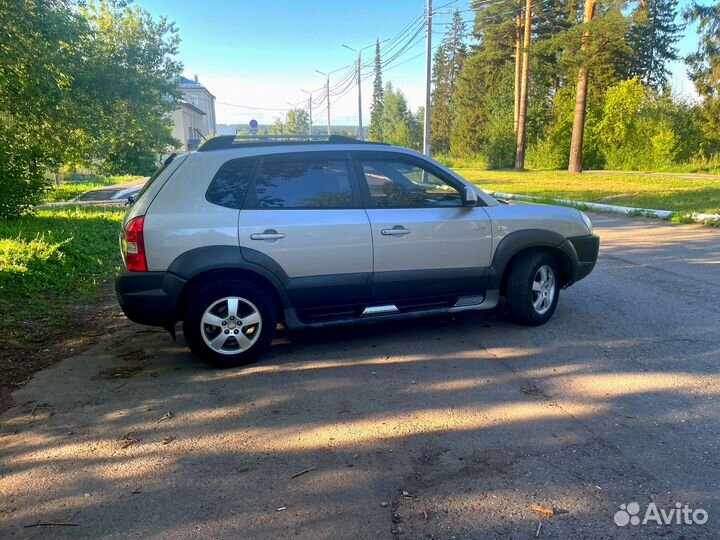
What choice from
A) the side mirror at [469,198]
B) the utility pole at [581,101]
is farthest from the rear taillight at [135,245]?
the utility pole at [581,101]

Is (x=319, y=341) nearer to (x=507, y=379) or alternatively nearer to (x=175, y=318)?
(x=175, y=318)

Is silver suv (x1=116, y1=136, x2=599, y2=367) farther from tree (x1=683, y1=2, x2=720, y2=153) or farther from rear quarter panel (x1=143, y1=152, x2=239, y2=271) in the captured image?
tree (x1=683, y1=2, x2=720, y2=153)

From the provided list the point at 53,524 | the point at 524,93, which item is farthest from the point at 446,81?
the point at 53,524

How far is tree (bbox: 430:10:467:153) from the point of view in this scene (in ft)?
220

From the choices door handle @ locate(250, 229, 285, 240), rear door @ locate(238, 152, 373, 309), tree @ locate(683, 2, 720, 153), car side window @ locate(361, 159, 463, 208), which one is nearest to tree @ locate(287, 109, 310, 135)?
tree @ locate(683, 2, 720, 153)

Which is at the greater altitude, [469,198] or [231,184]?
[231,184]

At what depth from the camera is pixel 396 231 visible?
4789mm

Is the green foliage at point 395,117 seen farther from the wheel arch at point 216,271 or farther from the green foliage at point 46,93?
the wheel arch at point 216,271

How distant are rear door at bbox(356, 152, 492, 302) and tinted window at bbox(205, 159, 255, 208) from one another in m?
1.00

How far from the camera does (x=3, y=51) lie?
315 inches

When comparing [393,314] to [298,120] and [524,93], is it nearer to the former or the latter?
[524,93]

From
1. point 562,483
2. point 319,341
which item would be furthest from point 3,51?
point 562,483

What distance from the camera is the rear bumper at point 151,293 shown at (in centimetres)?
432

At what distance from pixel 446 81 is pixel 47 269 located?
72.1 metres
